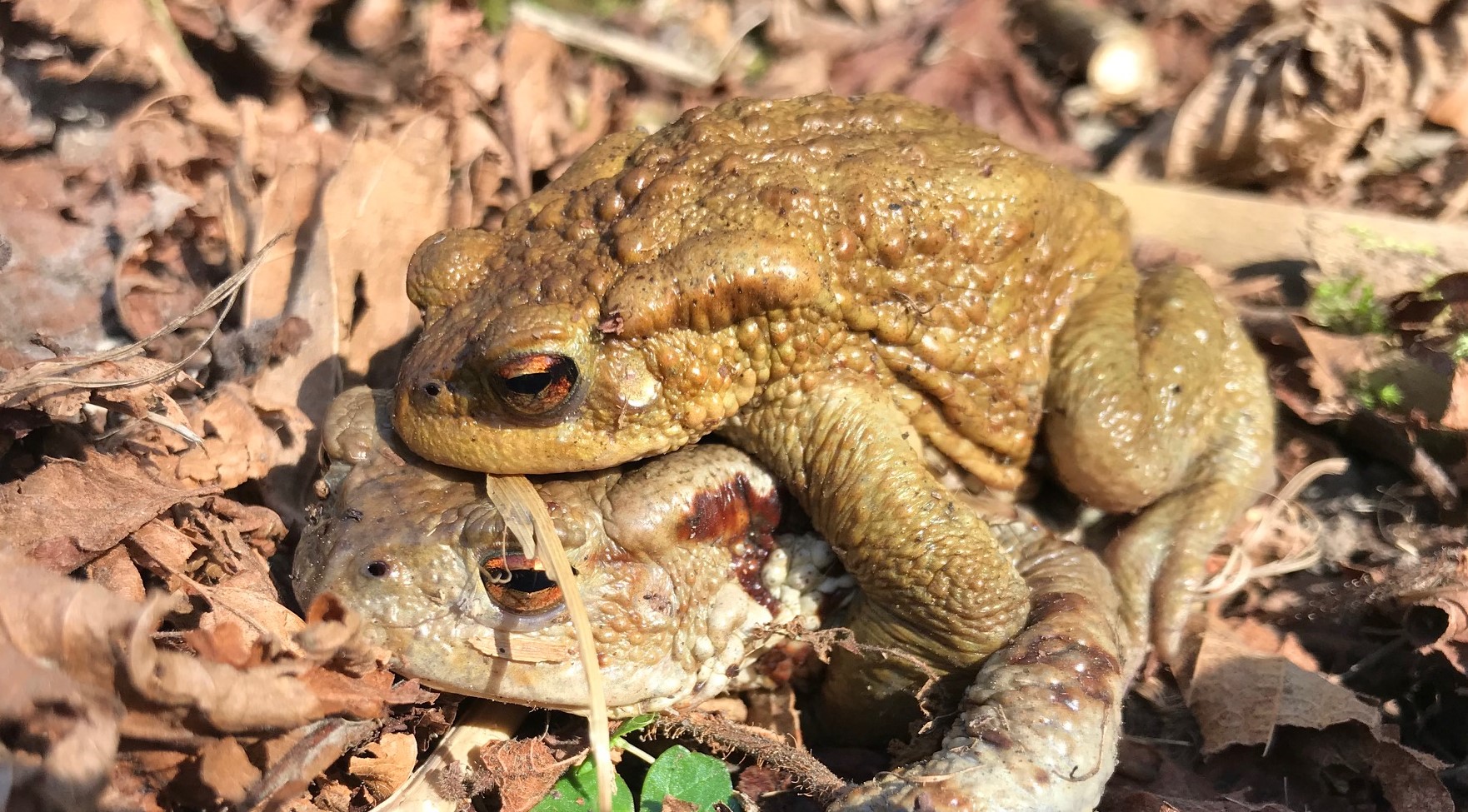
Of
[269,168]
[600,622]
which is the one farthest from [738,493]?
[269,168]

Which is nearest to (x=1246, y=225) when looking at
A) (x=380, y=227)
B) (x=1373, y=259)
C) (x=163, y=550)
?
(x=1373, y=259)

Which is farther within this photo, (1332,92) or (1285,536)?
(1332,92)

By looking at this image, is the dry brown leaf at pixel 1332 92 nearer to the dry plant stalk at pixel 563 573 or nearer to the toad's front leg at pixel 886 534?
the toad's front leg at pixel 886 534

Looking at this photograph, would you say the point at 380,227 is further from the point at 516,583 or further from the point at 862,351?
the point at 862,351

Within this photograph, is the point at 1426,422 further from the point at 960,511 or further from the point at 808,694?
the point at 808,694

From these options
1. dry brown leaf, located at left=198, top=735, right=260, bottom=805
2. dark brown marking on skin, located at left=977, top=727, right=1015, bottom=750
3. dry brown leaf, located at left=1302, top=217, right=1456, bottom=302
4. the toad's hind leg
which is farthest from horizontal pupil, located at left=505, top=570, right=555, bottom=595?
dry brown leaf, located at left=1302, top=217, right=1456, bottom=302
